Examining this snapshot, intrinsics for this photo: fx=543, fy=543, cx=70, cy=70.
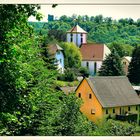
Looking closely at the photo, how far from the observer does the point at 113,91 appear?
531 cm

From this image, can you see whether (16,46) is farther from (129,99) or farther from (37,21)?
(129,99)

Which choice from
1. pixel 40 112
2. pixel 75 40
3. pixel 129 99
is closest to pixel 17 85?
pixel 40 112

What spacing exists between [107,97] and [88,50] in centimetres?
51

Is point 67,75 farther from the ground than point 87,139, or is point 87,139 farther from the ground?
point 67,75

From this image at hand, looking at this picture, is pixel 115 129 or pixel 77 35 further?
pixel 77 35

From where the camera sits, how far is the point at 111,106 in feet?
17.3

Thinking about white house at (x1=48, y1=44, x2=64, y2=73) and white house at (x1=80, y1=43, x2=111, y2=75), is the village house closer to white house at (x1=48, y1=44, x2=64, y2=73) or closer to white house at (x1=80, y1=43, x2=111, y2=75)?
white house at (x1=80, y1=43, x2=111, y2=75)

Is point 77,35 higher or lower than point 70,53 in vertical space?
higher

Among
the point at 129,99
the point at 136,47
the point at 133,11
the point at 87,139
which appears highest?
the point at 133,11

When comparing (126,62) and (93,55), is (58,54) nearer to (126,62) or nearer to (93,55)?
(93,55)

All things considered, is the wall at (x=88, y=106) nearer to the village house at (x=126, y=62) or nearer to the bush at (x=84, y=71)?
the bush at (x=84, y=71)

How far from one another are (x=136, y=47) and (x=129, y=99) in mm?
515

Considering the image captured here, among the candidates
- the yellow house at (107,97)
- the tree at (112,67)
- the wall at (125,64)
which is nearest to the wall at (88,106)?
the yellow house at (107,97)

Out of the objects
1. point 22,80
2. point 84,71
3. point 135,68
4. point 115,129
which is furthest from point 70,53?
point 115,129
